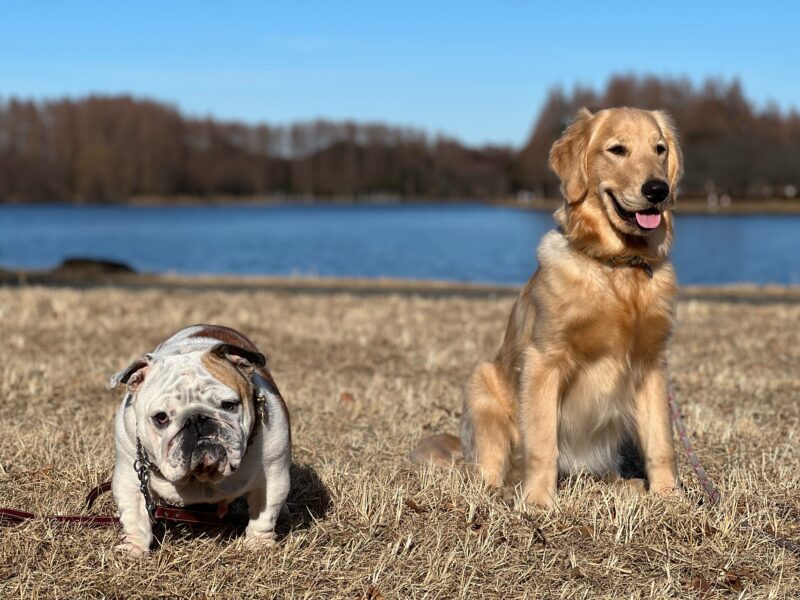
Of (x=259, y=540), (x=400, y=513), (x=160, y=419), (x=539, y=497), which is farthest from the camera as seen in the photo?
(x=539, y=497)

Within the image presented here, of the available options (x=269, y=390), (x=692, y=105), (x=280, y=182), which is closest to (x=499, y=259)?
(x=269, y=390)

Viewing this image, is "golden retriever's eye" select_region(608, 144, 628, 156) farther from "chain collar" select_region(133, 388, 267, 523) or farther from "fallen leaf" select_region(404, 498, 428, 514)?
"chain collar" select_region(133, 388, 267, 523)

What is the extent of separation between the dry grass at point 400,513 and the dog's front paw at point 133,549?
0.22ft

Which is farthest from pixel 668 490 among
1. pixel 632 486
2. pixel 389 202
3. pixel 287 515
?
pixel 389 202

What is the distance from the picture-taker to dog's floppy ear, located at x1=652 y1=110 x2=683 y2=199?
4.69m

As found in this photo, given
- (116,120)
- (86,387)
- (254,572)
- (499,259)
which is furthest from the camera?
(116,120)

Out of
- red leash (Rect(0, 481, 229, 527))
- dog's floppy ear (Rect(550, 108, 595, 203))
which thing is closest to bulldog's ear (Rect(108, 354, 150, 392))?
red leash (Rect(0, 481, 229, 527))

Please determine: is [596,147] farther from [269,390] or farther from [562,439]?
[269,390]

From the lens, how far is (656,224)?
4.30 metres

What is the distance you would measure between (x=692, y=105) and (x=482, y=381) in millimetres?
113901

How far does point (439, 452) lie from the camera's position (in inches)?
200

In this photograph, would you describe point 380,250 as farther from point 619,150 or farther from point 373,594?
point 373,594

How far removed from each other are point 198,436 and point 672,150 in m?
2.94

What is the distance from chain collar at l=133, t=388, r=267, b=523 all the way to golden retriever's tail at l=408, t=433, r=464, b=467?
1572 mm
